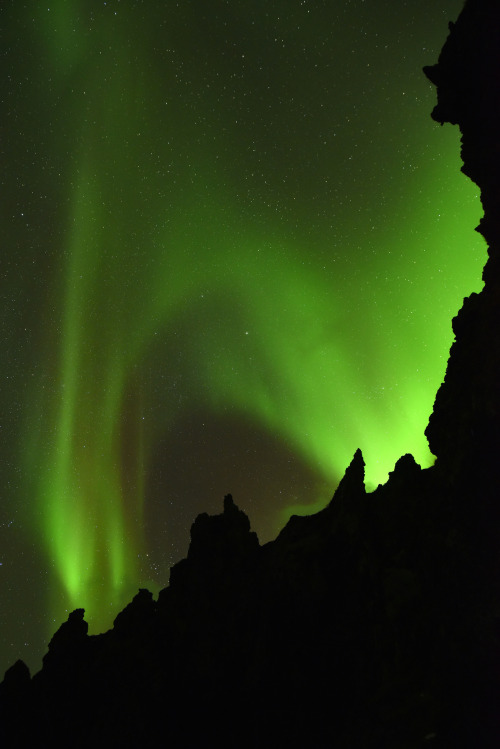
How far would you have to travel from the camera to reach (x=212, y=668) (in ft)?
111

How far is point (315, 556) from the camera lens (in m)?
31.6

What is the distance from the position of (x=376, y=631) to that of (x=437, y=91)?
96.2 ft

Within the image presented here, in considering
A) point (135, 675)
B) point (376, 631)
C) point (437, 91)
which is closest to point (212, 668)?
point (135, 675)

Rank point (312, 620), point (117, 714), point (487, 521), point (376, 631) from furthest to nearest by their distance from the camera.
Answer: point (117, 714) < point (312, 620) < point (376, 631) < point (487, 521)

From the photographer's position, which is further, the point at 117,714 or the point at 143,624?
the point at 143,624

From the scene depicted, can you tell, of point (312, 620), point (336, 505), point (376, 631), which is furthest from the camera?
point (336, 505)

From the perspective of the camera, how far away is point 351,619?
29.2m

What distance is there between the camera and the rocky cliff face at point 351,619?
2150 centimetres

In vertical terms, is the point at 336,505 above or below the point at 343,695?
above

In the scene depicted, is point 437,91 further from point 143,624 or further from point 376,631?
point 143,624

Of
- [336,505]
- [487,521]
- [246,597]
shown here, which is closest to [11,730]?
[246,597]

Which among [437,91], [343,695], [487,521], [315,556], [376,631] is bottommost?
[343,695]

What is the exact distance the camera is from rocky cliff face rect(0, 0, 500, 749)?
70.5ft

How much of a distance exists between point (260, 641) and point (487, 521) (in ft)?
56.0
